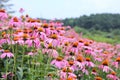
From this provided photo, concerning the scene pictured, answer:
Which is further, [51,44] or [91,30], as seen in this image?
[91,30]

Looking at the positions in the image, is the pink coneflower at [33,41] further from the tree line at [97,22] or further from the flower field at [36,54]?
the tree line at [97,22]

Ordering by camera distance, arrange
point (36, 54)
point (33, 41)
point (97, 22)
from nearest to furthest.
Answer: point (33, 41), point (36, 54), point (97, 22)

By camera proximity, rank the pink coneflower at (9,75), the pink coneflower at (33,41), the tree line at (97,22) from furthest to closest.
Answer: the tree line at (97,22)
the pink coneflower at (9,75)
the pink coneflower at (33,41)

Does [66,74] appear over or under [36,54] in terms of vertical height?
under

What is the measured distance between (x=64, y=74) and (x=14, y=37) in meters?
0.55

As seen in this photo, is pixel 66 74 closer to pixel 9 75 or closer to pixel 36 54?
pixel 36 54

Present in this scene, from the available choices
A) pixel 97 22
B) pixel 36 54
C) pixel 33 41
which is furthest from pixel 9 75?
pixel 97 22

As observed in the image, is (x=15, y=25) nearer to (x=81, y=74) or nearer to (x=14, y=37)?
(x=14, y=37)

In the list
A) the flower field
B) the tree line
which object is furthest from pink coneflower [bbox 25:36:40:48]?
the tree line

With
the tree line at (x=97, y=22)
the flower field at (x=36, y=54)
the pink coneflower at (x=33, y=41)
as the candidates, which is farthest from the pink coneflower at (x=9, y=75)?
the tree line at (x=97, y=22)

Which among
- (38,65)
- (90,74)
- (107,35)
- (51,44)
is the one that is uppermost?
(51,44)

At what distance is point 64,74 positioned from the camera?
284 centimetres

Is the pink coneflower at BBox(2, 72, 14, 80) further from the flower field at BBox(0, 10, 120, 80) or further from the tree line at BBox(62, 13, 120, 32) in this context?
the tree line at BBox(62, 13, 120, 32)

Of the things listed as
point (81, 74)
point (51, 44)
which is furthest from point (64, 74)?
point (81, 74)
